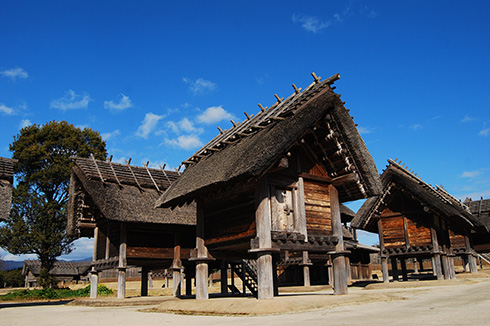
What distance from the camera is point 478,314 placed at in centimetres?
708

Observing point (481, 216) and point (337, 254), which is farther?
point (481, 216)

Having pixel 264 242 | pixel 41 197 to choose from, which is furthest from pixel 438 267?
pixel 41 197

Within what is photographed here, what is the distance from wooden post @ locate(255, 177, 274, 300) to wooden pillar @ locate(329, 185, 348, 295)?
9.79 feet

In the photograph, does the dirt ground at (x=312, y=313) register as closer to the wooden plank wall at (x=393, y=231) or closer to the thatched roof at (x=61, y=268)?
the wooden plank wall at (x=393, y=231)

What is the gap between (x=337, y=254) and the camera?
1359cm

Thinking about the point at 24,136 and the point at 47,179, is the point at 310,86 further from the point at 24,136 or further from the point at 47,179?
the point at 24,136

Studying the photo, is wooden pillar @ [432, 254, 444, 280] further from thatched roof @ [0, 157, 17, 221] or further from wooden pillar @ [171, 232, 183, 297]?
thatched roof @ [0, 157, 17, 221]

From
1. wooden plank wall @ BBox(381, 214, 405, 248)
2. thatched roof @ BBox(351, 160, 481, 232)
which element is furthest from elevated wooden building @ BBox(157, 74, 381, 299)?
wooden plank wall @ BBox(381, 214, 405, 248)

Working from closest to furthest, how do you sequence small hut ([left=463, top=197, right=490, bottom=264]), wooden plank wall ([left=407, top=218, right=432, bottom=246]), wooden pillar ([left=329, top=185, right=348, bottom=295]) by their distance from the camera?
wooden pillar ([left=329, top=185, right=348, bottom=295]) → wooden plank wall ([left=407, top=218, right=432, bottom=246]) → small hut ([left=463, top=197, right=490, bottom=264])

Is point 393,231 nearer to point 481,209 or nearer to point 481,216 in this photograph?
point 481,216

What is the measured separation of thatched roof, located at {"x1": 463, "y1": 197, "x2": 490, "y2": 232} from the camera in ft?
99.0

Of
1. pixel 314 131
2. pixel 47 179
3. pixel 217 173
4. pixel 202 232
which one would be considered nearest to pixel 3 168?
pixel 202 232

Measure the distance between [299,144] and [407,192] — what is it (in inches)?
475

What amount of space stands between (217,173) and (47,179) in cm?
2710
